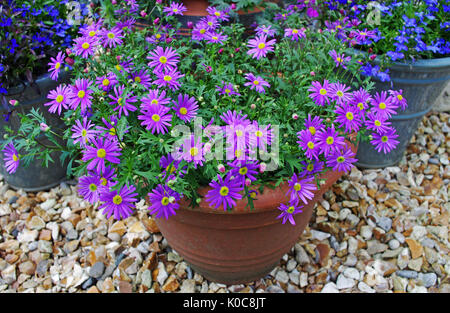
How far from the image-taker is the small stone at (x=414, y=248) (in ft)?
5.99

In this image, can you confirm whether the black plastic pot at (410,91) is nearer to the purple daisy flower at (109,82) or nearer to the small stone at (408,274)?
the small stone at (408,274)

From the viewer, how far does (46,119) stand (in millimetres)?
1881

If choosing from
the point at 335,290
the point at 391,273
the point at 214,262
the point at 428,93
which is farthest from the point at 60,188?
the point at 428,93

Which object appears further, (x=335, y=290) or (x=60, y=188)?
(x=60, y=188)

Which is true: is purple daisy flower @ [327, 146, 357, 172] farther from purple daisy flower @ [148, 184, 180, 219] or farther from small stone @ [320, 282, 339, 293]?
small stone @ [320, 282, 339, 293]

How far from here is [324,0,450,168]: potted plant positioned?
5.71ft

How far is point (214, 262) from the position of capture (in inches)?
58.4

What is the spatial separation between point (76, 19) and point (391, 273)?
5.90ft

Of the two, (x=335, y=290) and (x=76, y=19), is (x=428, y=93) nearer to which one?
(x=335, y=290)

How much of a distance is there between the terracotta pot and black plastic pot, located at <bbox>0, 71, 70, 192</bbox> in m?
0.67

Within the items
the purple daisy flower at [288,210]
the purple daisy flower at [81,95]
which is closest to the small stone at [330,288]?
the purple daisy flower at [288,210]

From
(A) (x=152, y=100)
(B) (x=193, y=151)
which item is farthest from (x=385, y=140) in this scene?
(A) (x=152, y=100)

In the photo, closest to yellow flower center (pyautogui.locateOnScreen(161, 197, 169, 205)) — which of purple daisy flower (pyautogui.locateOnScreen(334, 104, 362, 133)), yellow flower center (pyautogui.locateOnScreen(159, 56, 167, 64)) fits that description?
yellow flower center (pyautogui.locateOnScreen(159, 56, 167, 64))

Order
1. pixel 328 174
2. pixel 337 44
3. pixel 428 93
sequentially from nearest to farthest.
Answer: pixel 328 174 → pixel 337 44 → pixel 428 93
